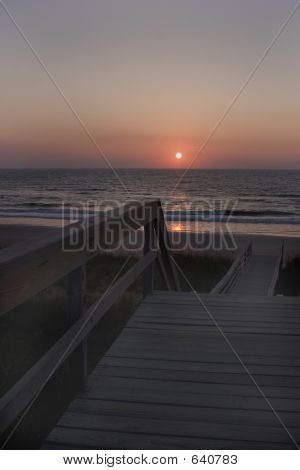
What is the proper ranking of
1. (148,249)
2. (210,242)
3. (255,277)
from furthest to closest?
(210,242) → (255,277) → (148,249)

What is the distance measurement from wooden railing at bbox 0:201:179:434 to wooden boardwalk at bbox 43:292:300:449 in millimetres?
380

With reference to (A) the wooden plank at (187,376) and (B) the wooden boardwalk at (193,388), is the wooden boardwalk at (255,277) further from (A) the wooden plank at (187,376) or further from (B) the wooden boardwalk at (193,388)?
(A) the wooden plank at (187,376)

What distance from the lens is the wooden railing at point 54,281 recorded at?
6.84ft

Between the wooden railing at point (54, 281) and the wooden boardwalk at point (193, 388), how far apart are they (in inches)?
15.0

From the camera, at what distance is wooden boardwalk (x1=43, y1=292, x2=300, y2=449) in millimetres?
2816

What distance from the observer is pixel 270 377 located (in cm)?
370

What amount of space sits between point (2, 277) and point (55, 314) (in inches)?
197

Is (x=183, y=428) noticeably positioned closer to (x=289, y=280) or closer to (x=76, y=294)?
(x=76, y=294)

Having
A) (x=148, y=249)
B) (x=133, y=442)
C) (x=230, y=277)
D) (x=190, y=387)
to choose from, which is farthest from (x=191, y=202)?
(x=133, y=442)

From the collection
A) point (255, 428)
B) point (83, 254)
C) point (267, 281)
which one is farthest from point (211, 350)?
point (267, 281)

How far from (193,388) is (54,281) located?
1455mm

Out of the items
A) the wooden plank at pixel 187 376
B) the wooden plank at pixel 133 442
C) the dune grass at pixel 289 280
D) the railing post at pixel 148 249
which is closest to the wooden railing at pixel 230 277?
the dune grass at pixel 289 280

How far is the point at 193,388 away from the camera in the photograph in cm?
350

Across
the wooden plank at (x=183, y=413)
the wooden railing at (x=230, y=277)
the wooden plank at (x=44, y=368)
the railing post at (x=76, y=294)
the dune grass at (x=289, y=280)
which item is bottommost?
the dune grass at (x=289, y=280)
